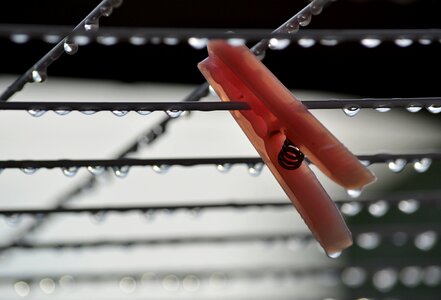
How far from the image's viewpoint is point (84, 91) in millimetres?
1451

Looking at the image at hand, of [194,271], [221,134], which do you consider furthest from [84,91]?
[194,271]

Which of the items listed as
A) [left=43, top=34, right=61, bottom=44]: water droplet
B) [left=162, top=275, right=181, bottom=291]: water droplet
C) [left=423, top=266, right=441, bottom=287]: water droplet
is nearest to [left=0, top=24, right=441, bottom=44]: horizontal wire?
[left=43, top=34, right=61, bottom=44]: water droplet

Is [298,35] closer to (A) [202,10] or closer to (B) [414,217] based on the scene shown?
(A) [202,10]

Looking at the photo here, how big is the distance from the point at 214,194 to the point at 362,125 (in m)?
0.29

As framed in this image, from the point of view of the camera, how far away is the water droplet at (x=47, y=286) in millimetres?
872

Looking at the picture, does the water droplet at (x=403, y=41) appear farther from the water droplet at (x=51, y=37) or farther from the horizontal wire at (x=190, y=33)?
the water droplet at (x=51, y=37)

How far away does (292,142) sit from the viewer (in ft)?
1.23

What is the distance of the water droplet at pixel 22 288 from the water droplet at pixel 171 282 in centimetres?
14

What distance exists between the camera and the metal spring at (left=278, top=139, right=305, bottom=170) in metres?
0.38

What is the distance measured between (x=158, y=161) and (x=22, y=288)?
54cm

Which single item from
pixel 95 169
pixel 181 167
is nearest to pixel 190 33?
pixel 95 169

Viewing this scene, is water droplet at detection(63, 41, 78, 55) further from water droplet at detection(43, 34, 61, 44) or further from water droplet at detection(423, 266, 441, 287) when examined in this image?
water droplet at detection(423, 266, 441, 287)

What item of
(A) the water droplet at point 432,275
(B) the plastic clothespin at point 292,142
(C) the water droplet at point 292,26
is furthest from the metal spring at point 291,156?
(A) the water droplet at point 432,275

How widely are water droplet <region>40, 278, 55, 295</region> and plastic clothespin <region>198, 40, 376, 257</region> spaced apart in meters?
0.50
